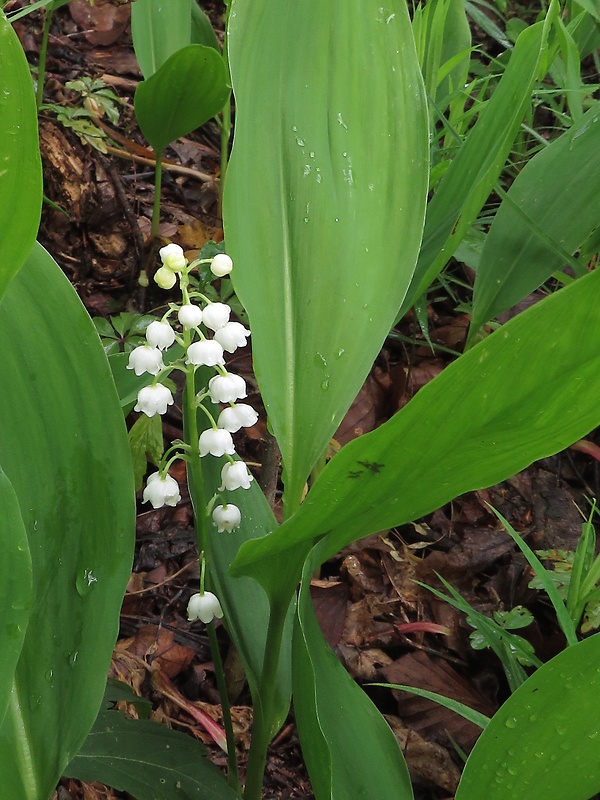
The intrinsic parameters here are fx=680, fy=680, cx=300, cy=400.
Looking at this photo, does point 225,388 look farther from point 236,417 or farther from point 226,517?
point 226,517

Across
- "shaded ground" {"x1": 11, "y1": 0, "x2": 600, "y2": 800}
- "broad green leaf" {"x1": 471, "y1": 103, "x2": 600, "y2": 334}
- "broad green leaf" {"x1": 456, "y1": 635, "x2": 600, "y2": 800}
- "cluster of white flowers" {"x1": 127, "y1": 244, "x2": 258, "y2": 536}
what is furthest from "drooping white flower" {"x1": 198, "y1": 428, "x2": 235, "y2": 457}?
"broad green leaf" {"x1": 471, "y1": 103, "x2": 600, "y2": 334}

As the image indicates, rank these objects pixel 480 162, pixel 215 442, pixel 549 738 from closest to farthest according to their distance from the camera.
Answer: pixel 549 738 < pixel 215 442 < pixel 480 162

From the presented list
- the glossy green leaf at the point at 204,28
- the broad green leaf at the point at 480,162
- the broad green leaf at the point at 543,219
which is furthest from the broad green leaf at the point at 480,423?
the glossy green leaf at the point at 204,28

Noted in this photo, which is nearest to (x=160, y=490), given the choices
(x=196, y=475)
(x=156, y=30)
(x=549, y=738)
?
(x=196, y=475)

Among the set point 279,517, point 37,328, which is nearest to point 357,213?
point 37,328

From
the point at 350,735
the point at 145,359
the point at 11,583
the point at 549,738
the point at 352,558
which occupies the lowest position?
the point at 352,558

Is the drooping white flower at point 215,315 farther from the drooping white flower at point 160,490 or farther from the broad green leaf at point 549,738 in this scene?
the broad green leaf at point 549,738

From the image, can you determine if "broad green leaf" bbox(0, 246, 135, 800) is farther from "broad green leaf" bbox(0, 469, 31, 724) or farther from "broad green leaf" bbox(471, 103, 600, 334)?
"broad green leaf" bbox(471, 103, 600, 334)
